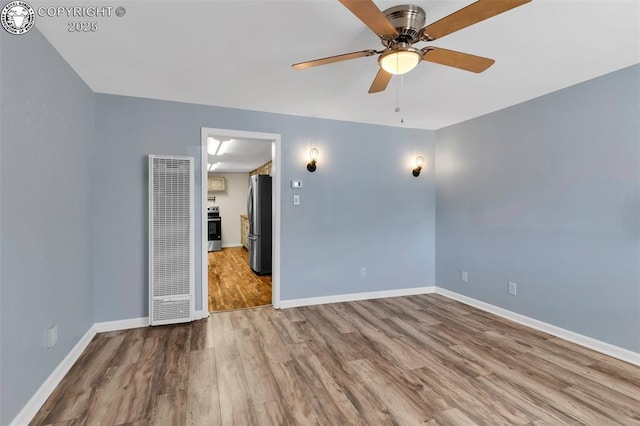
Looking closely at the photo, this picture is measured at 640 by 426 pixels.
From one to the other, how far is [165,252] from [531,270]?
3.98 meters

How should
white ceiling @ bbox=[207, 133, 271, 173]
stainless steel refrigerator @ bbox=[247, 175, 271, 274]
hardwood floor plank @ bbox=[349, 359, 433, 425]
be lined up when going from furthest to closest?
stainless steel refrigerator @ bbox=[247, 175, 271, 274]
white ceiling @ bbox=[207, 133, 271, 173]
hardwood floor plank @ bbox=[349, 359, 433, 425]

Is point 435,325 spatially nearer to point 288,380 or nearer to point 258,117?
point 288,380

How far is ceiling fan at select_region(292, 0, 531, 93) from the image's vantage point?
1.43m

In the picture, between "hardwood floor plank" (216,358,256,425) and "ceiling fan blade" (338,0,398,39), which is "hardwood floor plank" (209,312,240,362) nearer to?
"hardwood floor plank" (216,358,256,425)

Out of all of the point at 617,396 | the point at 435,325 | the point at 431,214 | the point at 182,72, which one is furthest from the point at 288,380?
the point at 431,214

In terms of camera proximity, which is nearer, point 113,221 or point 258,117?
point 113,221

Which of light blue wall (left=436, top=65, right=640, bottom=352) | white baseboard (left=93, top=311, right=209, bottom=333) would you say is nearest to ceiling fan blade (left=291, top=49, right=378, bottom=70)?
light blue wall (left=436, top=65, right=640, bottom=352)

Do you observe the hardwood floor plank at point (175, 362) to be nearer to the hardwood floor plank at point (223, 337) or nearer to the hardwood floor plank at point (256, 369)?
the hardwood floor plank at point (223, 337)

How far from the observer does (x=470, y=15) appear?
1453 millimetres

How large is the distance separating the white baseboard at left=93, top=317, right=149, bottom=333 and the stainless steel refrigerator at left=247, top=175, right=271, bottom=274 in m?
2.35

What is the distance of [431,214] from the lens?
4602 millimetres

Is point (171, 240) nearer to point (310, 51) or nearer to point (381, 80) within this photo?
point (310, 51)

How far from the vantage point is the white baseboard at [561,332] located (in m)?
2.54

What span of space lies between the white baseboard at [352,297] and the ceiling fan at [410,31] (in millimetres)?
2871
